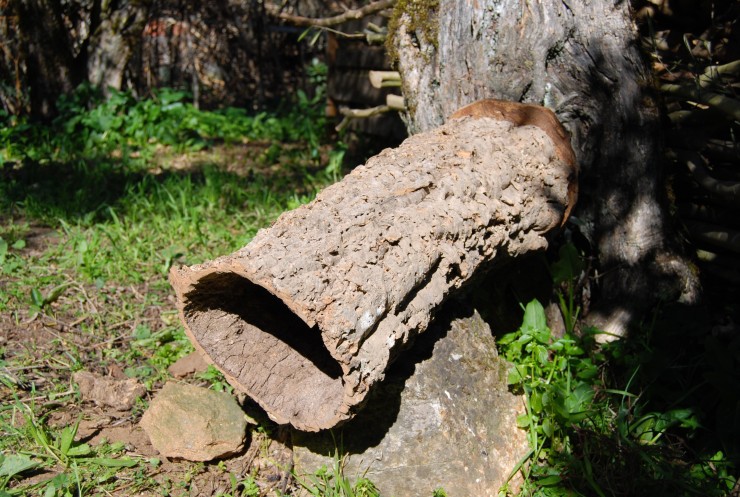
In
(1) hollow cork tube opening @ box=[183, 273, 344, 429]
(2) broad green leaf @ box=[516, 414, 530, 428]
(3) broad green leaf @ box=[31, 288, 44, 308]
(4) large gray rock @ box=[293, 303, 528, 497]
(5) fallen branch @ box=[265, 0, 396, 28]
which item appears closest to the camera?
(1) hollow cork tube opening @ box=[183, 273, 344, 429]

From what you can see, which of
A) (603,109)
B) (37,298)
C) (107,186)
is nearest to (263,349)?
(37,298)

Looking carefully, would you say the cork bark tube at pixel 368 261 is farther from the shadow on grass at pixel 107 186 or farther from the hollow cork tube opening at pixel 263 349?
the shadow on grass at pixel 107 186

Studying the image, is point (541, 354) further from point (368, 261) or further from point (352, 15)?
point (352, 15)

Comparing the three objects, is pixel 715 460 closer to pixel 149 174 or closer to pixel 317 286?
pixel 317 286

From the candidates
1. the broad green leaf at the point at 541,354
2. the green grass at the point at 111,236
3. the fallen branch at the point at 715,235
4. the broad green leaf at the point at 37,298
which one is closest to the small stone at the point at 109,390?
the green grass at the point at 111,236

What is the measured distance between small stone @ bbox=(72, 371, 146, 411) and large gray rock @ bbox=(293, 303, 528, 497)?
0.82 metres

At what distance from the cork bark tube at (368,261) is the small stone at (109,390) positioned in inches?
29.0

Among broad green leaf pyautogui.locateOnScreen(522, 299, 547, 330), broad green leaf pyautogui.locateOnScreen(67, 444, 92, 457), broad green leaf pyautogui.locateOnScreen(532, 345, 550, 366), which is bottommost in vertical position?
broad green leaf pyautogui.locateOnScreen(67, 444, 92, 457)

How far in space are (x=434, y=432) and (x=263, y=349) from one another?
2.31ft

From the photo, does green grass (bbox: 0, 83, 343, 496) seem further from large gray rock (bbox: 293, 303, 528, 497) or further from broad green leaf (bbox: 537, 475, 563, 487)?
broad green leaf (bbox: 537, 475, 563, 487)

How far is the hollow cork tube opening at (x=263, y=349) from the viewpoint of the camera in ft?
7.92

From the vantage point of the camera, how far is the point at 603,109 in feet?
10.3

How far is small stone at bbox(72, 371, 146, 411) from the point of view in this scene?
3.01 metres

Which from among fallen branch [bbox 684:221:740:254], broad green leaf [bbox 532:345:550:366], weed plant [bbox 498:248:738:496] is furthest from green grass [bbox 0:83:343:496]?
fallen branch [bbox 684:221:740:254]
